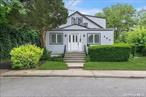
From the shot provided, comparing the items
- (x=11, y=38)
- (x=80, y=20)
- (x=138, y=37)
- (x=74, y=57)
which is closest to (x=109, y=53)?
(x=74, y=57)

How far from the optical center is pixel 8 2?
1955 centimetres

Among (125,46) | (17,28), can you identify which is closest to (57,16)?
(17,28)

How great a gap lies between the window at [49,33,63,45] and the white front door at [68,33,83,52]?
1.00 metres

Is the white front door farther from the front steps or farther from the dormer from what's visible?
the dormer

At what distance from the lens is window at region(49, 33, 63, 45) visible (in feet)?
126

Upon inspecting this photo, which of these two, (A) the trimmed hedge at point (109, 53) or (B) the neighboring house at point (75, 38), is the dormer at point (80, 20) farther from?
(A) the trimmed hedge at point (109, 53)

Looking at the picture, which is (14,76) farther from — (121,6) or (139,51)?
(121,6)

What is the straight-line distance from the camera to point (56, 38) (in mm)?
38375

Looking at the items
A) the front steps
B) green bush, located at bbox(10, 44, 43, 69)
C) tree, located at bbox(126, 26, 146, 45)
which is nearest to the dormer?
tree, located at bbox(126, 26, 146, 45)

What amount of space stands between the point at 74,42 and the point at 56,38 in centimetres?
204

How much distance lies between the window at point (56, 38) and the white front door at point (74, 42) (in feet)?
3.29

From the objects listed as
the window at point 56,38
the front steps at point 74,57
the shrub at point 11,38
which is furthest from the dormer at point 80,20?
the front steps at point 74,57

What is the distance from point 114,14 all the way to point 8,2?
52.3 m

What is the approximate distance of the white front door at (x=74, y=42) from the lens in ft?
124
